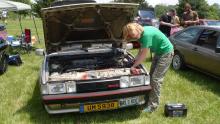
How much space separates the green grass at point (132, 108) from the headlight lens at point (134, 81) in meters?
0.62

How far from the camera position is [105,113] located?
6.20m

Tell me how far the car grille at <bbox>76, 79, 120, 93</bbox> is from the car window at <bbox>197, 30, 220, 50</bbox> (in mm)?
3517

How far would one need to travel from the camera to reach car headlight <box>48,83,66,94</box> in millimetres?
5500

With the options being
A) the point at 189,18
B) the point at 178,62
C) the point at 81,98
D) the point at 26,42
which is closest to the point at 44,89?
the point at 81,98

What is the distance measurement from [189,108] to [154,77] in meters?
0.99

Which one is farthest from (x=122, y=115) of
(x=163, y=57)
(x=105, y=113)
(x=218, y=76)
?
(x=218, y=76)

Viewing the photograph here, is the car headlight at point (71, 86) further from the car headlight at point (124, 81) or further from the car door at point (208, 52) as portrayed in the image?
the car door at point (208, 52)

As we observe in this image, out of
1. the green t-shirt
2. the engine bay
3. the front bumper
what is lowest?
the front bumper

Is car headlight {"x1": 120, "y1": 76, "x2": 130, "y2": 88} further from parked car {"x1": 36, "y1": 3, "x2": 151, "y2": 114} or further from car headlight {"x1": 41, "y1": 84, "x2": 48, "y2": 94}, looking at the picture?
car headlight {"x1": 41, "y1": 84, "x2": 48, "y2": 94}

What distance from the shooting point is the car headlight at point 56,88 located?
5.50 metres

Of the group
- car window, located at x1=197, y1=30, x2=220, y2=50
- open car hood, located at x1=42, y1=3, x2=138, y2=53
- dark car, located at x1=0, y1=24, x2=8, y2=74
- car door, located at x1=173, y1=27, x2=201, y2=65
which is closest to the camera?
open car hood, located at x1=42, y1=3, x2=138, y2=53

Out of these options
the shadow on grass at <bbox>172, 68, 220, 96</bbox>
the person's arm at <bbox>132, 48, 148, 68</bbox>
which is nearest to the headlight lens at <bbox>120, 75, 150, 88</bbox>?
the person's arm at <bbox>132, 48, 148, 68</bbox>

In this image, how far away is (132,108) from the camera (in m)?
6.40

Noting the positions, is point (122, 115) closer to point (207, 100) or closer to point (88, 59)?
point (88, 59)
